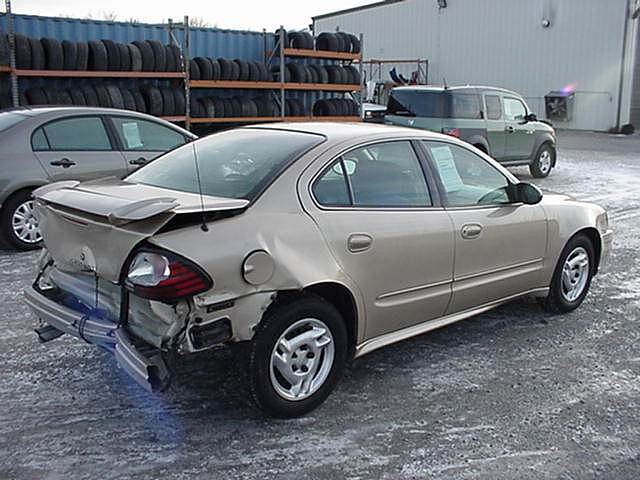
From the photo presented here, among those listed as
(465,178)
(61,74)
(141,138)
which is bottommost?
(465,178)

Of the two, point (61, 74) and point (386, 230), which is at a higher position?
point (61, 74)

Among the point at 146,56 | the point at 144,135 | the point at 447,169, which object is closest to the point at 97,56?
the point at 146,56

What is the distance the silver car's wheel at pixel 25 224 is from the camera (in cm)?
690

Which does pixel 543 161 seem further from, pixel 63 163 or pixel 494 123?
pixel 63 163

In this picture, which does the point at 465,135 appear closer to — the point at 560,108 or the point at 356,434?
the point at 356,434

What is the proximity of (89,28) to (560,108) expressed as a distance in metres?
20.1

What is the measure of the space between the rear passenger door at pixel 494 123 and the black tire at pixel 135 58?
6374 mm

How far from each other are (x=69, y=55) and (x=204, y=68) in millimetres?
2753

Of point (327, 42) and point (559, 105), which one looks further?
point (559, 105)

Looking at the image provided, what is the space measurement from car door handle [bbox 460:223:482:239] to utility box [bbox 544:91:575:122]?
80.3 ft

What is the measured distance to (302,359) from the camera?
360cm

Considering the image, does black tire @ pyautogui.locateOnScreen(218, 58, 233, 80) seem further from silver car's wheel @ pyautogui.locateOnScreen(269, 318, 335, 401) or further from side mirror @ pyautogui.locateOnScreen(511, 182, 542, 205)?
silver car's wheel @ pyautogui.locateOnScreen(269, 318, 335, 401)

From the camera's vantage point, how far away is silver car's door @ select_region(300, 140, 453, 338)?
3.75 m

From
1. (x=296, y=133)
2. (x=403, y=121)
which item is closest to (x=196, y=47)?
(x=403, y=121)
